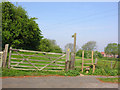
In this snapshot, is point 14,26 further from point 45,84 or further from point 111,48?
point 111,48

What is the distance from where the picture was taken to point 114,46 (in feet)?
244

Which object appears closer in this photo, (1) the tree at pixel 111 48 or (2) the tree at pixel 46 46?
(2) the tree at pixel 46 46

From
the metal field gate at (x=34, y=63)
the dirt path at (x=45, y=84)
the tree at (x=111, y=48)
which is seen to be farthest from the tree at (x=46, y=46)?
the tree at (x=111, y=48)

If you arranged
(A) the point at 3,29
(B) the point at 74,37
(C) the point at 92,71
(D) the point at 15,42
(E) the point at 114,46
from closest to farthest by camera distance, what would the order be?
(C) the point at 92,71
(B) the point at 74,37
(A) the point at 3,29
(D) the point at 15,42
(E) the point at 114,46

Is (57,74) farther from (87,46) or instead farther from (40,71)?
(87,46)

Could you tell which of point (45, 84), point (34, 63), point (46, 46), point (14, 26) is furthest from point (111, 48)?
point (45, 84)

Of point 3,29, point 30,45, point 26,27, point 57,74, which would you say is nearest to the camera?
point 57,74

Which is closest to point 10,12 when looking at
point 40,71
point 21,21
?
point 21,21

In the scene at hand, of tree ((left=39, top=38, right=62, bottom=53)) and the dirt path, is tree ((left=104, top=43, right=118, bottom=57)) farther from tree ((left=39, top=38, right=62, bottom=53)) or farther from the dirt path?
the dirt path

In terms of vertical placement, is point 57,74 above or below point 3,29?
below

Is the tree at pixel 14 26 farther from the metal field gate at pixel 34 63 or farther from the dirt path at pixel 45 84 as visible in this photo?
the dirt path at pixel 45 84

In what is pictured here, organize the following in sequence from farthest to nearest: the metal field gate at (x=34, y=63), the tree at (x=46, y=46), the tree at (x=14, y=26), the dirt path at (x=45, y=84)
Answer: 1. the tree at (x=46, y=46)
2. the tree at (x=14, y=26)
3. the metal field gate at (x=34, y=63)
4. the dirt path at (x=45, y=84)

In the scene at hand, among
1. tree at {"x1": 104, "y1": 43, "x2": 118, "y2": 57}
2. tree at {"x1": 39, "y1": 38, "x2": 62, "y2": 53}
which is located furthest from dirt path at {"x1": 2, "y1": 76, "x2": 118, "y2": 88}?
tree at {"x1": 104, "y1": 43, "x2": 118, "y2": 57}

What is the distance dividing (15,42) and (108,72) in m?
13.4
